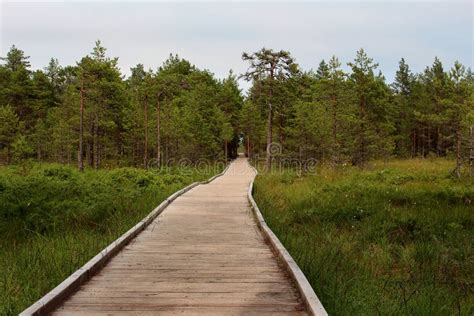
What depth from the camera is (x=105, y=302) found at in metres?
4.68

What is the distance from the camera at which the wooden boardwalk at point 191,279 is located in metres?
4.54

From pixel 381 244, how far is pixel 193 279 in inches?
237

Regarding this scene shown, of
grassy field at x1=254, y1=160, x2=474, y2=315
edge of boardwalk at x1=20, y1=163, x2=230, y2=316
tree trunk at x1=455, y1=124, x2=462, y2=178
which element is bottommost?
grassy field at x1=254, y1=160, x2=474, y2=315

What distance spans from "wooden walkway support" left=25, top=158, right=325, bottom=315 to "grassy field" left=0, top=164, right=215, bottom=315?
1.59 ft

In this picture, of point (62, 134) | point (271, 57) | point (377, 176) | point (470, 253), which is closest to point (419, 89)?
point (271, 57)

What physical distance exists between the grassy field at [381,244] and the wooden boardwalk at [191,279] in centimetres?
59

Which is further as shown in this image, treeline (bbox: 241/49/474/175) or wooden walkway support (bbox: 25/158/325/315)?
treeline (bbox: 241/49/474/175)

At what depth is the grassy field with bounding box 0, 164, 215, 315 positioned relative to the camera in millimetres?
5410

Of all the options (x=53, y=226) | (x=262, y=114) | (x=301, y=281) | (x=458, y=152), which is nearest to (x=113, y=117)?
(x=262, y=114)

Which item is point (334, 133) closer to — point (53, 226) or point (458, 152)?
point (458, 152)

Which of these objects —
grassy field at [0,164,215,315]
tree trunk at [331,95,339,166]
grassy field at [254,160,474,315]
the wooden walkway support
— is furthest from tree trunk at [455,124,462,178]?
the wooden walkway support

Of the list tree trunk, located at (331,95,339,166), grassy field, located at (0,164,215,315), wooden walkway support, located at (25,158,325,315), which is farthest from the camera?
tree trunk, located at (331,95,339,166)

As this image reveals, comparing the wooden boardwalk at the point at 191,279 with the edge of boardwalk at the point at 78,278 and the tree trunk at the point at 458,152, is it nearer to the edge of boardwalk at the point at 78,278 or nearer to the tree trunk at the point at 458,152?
the edge of boardwalk at the point at 78,278

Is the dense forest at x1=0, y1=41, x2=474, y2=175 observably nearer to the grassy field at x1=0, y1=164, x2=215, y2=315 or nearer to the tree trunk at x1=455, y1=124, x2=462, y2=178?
the tree trunk at x1=455, y1=124, x2=462, y2=178
